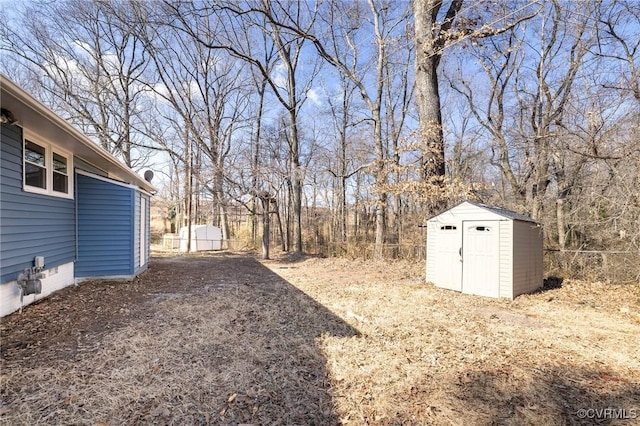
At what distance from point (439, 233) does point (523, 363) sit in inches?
163

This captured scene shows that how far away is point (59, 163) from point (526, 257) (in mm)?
9714

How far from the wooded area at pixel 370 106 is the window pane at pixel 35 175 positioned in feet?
21.2

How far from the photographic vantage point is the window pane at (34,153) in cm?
463

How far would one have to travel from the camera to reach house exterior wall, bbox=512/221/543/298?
20.7 ft

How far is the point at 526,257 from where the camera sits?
666cm

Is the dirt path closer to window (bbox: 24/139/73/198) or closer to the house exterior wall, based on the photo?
window (bbox: 24/139/73/198)

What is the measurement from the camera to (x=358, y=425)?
2.28 meters

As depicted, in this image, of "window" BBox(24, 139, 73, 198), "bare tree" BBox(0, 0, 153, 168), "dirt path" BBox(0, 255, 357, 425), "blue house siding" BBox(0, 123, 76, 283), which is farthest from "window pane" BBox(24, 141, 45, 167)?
"bare tree" BBox(0, 0, 153, 168)

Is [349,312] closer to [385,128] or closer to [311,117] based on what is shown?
[385,128]

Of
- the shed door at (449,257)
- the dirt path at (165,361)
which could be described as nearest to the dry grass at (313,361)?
the dirt path at (165,361)

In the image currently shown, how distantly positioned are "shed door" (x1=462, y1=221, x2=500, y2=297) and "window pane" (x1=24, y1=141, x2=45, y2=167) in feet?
26.6

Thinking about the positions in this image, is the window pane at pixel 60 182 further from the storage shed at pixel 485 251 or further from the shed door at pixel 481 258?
the shed door at pixel 481 258

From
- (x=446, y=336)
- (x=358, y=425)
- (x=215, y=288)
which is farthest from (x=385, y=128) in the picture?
(x=358, y=425)
